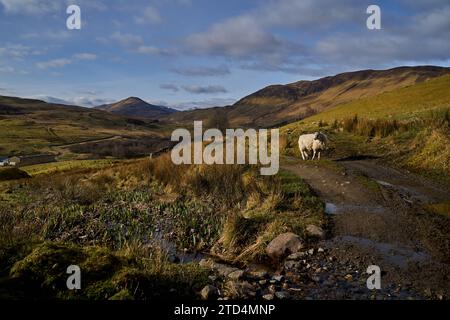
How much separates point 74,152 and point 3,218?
97119 millimetres

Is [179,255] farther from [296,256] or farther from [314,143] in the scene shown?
[314,143]

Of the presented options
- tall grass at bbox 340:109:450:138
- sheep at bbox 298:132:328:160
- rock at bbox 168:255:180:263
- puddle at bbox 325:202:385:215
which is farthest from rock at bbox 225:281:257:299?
tall grass at bbox 340:109:450:138

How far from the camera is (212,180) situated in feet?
53.5

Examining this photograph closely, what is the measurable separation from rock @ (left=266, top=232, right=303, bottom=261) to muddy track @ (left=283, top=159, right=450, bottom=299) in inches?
25.0

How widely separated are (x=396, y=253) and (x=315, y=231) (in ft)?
6.38

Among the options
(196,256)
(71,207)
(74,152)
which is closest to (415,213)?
(196,256)

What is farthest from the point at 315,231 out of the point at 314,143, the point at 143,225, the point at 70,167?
the point at 70,167

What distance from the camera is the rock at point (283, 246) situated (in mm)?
9242

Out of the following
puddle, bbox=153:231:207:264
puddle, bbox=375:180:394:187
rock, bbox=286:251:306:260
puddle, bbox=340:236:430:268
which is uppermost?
puddle, bbox=375:180:394:187

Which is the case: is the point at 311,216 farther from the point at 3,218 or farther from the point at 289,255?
the point at 3,218

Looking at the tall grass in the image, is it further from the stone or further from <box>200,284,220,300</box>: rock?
<box>200,284,220,300</box>: rock

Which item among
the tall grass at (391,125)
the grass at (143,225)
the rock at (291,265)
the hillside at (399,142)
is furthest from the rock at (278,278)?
the tall grass at (391,125)

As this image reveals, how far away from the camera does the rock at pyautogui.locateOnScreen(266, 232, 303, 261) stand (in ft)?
30.3

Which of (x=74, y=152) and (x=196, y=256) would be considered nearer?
(x=196, y=256)
